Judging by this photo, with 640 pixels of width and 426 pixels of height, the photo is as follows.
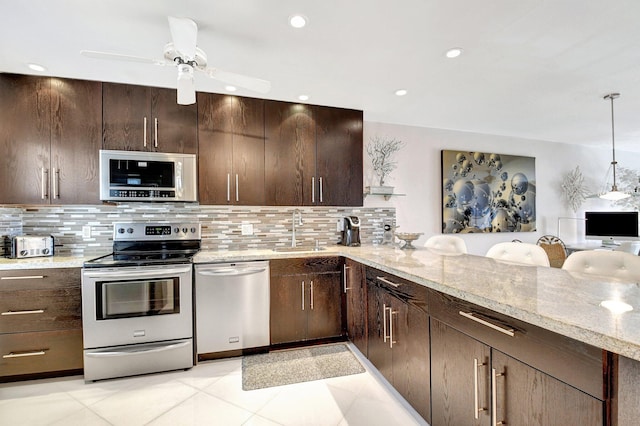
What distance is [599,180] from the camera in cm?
488

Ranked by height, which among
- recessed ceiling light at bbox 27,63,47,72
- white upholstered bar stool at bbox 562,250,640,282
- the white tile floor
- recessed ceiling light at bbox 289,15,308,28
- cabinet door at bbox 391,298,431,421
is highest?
recessed ceiling light at bbox 27,63,47,72

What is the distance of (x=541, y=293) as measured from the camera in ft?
3.93

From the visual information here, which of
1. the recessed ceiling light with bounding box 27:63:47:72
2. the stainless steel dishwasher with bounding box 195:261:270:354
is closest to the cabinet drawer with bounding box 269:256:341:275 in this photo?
the stainless steel dishwasher with bounding box 195:261:270:354

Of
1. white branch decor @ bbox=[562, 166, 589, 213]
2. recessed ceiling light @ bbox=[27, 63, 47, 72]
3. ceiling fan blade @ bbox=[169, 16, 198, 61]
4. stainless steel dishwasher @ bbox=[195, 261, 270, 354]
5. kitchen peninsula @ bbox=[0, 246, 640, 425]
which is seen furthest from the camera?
white branch decor @ bbox=[562, 166, 589, 213]

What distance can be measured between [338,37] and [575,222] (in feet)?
16.5

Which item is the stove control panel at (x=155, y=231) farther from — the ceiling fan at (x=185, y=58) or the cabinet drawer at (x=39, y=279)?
the ceiling fan at (x=185, y=58)

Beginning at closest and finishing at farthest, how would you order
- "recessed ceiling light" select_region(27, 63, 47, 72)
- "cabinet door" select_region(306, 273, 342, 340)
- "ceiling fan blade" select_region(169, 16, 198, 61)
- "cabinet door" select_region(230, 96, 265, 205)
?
"ceiling fan blade" select_region(169, 16, 198, 61), "recessed ceiling light" select_region(27, 63, 47, 72), "cabinet door" select_region(306, 273, 342, 340), "cabinet door" select_region(230, 96, 265, 205)

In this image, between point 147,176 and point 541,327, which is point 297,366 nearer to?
point 541,327

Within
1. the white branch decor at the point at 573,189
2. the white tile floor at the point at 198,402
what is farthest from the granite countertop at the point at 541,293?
the white branch decor at the point at 573,189

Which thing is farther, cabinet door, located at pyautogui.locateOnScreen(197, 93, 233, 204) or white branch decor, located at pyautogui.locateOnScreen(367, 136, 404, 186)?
white branch decor, located at pyautogui.locateOnScreen(367, 136, 404, 186)

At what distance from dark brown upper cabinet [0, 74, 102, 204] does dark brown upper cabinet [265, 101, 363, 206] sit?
1539 millimetres

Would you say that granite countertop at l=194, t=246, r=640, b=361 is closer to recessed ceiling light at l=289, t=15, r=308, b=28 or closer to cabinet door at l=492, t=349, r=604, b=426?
cabinet door at l=492, t=349, r=604, b=426

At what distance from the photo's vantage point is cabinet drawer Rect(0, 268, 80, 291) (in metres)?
2.15

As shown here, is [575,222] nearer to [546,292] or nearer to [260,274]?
[546,292]
